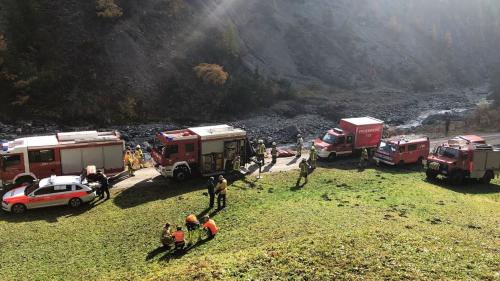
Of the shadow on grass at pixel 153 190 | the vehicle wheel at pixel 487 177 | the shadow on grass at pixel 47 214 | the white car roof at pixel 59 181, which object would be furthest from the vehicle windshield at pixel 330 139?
the white car roof at pixel 59 181

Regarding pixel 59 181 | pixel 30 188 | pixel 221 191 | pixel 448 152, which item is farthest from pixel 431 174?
→ pixel 30 188

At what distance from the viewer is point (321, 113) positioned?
5972 cm

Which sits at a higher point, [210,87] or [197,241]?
[210,87]

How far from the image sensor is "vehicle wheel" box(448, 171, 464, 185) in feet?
93.9

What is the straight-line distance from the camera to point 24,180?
82.5 feet

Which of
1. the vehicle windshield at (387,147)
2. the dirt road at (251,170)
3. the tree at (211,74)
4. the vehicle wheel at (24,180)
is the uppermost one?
the tree at (211,74)

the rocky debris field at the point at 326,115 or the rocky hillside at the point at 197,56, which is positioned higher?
the rocky hillside at the point at 197,56

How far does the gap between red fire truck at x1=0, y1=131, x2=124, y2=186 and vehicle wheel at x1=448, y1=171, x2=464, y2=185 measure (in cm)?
2145

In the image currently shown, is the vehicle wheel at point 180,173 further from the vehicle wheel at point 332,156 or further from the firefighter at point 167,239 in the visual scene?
the vehicle wheel at point 332,156

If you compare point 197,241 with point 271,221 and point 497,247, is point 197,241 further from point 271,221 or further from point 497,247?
point 497,247

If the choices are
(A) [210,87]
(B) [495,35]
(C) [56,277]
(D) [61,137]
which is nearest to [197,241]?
(C) [56,277]

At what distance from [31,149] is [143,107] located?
26.2 meters

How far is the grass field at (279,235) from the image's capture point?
1443 centimetres

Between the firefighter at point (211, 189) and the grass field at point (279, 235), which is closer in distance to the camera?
the grass field at point (279, 235)
